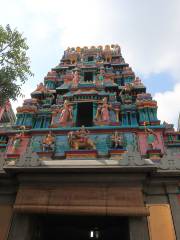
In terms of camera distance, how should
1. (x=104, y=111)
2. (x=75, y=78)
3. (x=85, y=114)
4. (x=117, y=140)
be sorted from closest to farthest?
(x=117, y=140)
(x=104, y=111)
(x=85, y=114)
(x=75, y=78)

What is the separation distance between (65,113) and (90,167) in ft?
20.6

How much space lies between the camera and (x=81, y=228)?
10.7m

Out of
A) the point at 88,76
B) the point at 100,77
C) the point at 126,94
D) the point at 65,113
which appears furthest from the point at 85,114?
the point at 88,76

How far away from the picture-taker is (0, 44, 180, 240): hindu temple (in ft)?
27.1

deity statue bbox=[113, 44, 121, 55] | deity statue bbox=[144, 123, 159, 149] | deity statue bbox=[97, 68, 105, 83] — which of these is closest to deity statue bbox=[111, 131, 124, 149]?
deity statue bbox=[144, 123, 159, 149]

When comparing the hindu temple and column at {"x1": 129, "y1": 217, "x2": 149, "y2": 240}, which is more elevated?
the hindu temple

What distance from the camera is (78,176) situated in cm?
905

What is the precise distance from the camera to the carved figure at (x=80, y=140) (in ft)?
39.8

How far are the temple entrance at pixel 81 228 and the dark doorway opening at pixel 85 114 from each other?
6.59 m

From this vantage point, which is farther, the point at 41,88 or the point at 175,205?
the point at 41,88

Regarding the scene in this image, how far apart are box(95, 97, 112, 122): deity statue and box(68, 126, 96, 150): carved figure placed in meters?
1.74

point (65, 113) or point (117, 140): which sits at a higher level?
point (65, 113)

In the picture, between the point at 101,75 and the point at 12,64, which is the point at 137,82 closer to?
the point at 101,75

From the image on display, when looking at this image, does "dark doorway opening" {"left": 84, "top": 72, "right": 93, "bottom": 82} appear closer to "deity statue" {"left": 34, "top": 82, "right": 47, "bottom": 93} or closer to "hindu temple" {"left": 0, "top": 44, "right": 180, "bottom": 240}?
"hindu temple" {"left": 0, "top": 44, "right": 180, "bottom": 240}
